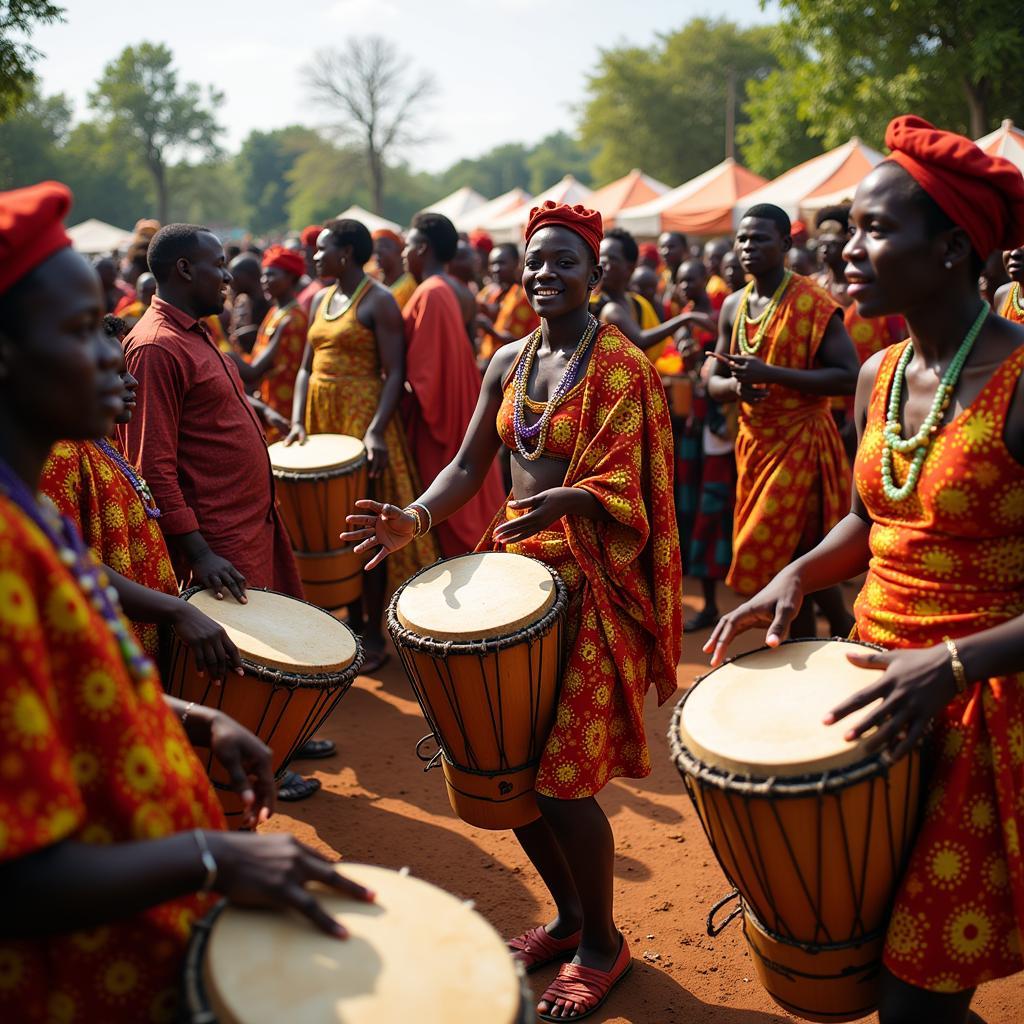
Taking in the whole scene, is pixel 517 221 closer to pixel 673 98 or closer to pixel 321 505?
pixel 321 505

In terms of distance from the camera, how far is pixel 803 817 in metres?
2.05

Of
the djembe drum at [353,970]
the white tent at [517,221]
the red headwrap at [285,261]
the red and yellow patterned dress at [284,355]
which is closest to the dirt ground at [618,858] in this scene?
the djembe drum at [353,970]

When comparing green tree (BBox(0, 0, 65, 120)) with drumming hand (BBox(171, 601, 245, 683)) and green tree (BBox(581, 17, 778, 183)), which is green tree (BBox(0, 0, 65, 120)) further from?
green tree (BBox(581, 17, 778, 183))

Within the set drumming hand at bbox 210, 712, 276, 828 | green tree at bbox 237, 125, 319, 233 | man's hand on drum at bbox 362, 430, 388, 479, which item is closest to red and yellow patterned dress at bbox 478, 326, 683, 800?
drumming hand at bbox 210, 712, 276, 828

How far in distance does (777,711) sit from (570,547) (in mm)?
1073

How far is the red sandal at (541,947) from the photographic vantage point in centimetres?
337

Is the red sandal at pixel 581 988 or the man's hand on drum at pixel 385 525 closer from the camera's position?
the red sandal at pixel 581 988

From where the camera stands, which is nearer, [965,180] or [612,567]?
[965,180]

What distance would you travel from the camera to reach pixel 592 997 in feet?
10.2

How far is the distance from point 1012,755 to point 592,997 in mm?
1620

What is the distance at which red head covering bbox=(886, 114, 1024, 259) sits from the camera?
214 cm

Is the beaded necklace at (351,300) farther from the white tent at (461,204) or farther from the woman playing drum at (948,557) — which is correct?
the white tent at (461,204)

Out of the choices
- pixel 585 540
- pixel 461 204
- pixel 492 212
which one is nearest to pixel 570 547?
pixel 585 540

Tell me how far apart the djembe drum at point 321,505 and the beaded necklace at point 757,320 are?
2.07 metres
